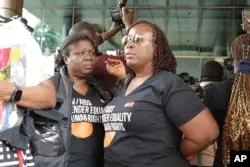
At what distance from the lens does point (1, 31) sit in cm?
148

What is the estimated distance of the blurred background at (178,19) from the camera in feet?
40.1

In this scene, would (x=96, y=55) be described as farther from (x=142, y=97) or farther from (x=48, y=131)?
(x=48, y=131)

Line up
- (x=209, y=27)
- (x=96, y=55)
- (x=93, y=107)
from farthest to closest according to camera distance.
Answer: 1. (x=209, y=27)
2. (x=96, y=55)
3. (x=93, y=107)

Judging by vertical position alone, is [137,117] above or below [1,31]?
below

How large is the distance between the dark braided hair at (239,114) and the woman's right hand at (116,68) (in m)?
0.78

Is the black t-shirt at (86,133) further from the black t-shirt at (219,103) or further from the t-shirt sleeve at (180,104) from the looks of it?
the black t-shirt at (219,103)

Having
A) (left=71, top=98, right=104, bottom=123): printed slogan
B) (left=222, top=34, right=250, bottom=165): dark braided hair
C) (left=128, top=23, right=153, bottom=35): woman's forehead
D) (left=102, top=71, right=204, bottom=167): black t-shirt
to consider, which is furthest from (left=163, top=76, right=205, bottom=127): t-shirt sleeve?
(left=71, top=98, right=104, bottom=123): printed slogan

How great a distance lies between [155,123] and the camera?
6.38ft

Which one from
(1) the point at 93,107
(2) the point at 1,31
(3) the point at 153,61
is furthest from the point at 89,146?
(2) the point at 1,31

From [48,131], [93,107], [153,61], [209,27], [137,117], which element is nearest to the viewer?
[48,131]

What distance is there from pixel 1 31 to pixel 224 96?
1.23 metres

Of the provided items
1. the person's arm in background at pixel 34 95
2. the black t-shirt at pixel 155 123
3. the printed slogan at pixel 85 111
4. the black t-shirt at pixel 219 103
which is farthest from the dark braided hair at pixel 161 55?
the person's arm in background at pixel 34 95

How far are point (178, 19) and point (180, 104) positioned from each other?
36.9 ft

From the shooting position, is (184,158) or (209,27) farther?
(209,27)
